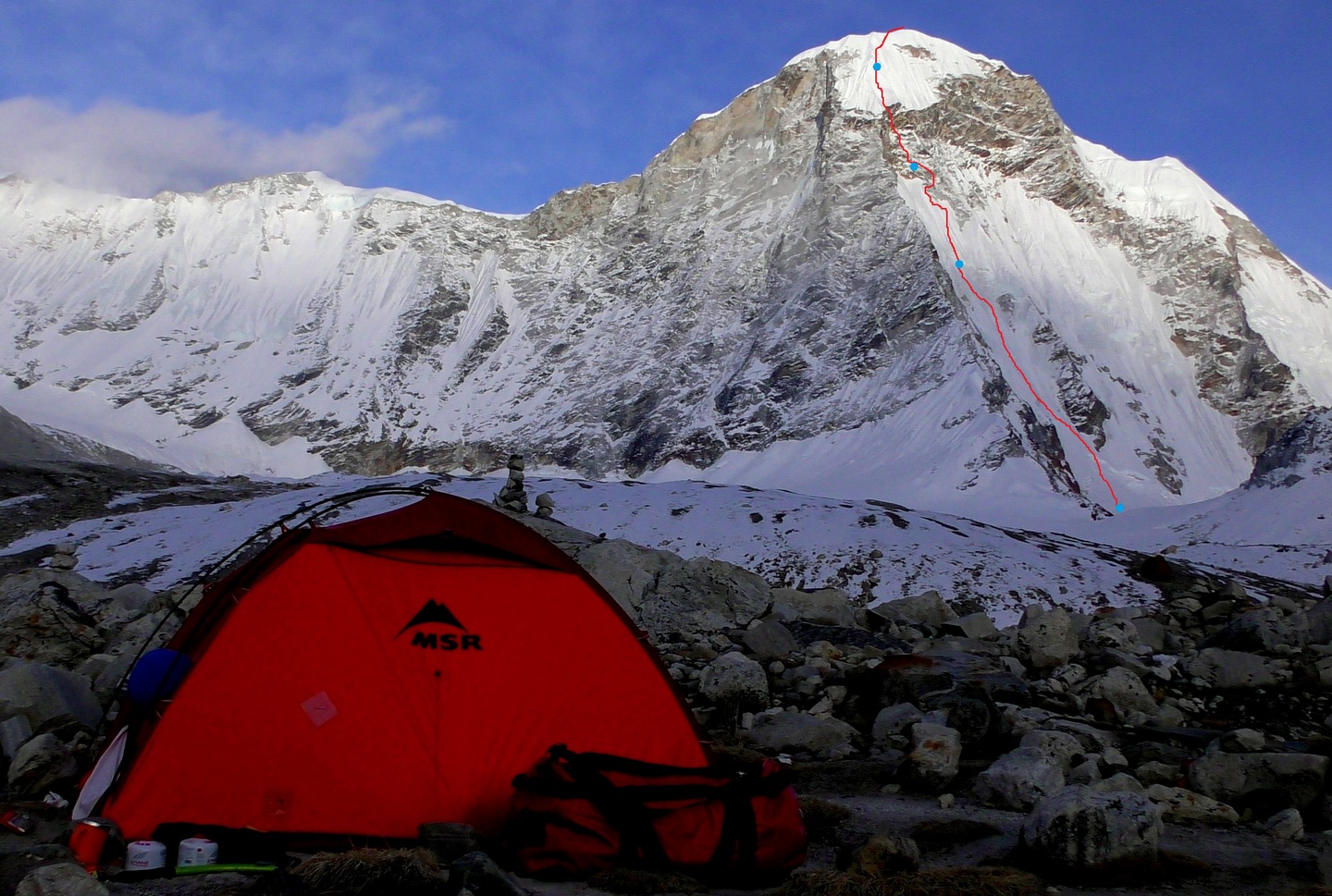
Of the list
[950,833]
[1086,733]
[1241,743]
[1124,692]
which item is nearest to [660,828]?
[950,833]

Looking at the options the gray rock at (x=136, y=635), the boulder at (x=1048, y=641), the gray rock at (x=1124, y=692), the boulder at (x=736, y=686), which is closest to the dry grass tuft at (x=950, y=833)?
the boulder at (x=736, y=686)

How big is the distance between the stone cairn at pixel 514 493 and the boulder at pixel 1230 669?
67.4ft

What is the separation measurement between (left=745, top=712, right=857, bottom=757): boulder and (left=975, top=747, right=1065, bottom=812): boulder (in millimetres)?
1935

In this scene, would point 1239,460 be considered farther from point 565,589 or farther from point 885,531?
point 565,589

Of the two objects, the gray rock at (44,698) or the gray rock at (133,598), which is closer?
the gray rock at (44,698)

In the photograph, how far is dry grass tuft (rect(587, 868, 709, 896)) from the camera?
16.2 feet

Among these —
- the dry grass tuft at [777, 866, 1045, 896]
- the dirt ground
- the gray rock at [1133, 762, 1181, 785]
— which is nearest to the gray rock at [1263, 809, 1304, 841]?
the dirt ground

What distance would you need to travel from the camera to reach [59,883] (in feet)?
13.8

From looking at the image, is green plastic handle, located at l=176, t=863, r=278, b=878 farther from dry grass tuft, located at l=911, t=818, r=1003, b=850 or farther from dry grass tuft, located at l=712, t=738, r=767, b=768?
dry grass tuft, located at l=911, t=818, r=1003, b=850

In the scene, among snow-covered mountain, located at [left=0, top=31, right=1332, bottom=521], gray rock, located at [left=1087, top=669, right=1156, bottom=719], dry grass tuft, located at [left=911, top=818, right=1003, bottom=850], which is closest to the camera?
dry grass tuft, located at [left=911, top=818, right=1003, bottom=850]

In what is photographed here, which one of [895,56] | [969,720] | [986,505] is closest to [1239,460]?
[986,505]

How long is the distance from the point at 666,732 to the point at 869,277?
409 feet

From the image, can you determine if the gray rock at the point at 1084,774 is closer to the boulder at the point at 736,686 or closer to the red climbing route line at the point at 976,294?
the boulder at the point at 736,686

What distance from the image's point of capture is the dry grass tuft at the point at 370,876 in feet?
14.9
